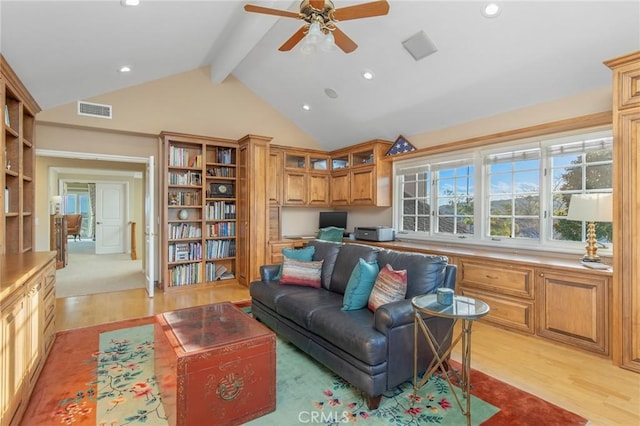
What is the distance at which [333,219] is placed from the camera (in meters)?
6.19

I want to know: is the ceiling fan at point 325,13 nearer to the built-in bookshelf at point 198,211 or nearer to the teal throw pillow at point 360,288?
the teal throw pillow at point 360,288

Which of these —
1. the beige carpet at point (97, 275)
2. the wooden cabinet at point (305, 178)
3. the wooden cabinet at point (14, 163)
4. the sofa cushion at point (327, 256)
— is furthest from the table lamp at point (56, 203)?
the sofa cushion at point (327, 256)

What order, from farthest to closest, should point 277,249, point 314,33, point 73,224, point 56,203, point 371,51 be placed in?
1. point 73,224
2. point 56,203
3. point 277,249
4. point 371,51
5. point 314,33

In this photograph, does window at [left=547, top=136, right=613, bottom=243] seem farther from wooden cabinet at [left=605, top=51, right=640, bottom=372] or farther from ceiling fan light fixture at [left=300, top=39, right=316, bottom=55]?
ceiling fan light fixture at [left=300, top=39, right=316, bottom=55]

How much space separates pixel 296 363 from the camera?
2.59m

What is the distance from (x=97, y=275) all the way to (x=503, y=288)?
6702mm

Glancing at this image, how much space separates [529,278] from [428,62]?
253 cm

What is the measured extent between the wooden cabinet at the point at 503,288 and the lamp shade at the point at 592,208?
0.67 metres

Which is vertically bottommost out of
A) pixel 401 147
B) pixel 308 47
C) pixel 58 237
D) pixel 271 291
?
pixel 271 291

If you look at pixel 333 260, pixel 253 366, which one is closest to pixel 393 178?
pixel 333 260

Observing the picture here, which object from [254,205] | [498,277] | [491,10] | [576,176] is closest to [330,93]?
[254,205]

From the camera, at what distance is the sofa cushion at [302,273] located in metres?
3.28

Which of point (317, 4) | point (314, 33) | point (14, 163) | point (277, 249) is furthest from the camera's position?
point (277, 249)

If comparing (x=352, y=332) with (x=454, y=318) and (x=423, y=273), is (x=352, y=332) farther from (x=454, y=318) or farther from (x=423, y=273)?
(x=423, y=273)
